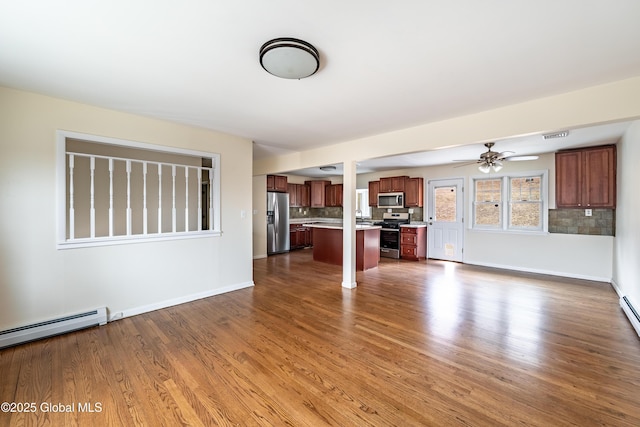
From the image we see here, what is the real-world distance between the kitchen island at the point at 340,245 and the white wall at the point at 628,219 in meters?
3.62

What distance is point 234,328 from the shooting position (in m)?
2.88

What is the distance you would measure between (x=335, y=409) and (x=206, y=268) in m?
2.80

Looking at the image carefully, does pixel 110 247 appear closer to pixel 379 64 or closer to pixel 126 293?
pixel 126 293

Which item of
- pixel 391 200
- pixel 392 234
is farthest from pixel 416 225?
pixel 391 200

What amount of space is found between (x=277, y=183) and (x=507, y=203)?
17.6 feet

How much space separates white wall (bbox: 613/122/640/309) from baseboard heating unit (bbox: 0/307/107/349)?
5906 millimetres

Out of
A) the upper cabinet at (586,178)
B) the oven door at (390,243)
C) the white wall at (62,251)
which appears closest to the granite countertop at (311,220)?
the oven door at (390,243)

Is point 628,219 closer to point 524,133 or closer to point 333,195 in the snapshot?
point 524,133

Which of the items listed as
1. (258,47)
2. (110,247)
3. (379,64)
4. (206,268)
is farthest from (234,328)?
(379,64)

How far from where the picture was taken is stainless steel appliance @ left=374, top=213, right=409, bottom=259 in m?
6.98

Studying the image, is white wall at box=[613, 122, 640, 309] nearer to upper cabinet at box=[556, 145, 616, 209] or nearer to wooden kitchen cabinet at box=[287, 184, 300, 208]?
upper cabinet at box=[556, 145, 616, 209]

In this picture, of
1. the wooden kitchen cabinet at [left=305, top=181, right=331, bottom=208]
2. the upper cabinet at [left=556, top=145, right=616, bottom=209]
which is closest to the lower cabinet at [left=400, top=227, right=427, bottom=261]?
the upper cabinet at [left=556, top=145, right=616, bottom=209]

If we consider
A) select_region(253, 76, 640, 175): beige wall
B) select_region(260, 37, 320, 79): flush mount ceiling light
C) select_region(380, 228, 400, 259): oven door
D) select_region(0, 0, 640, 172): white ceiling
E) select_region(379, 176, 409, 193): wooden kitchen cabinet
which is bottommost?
select_region(380, 228, 400, 259): oven door

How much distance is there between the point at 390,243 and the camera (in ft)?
23.3
